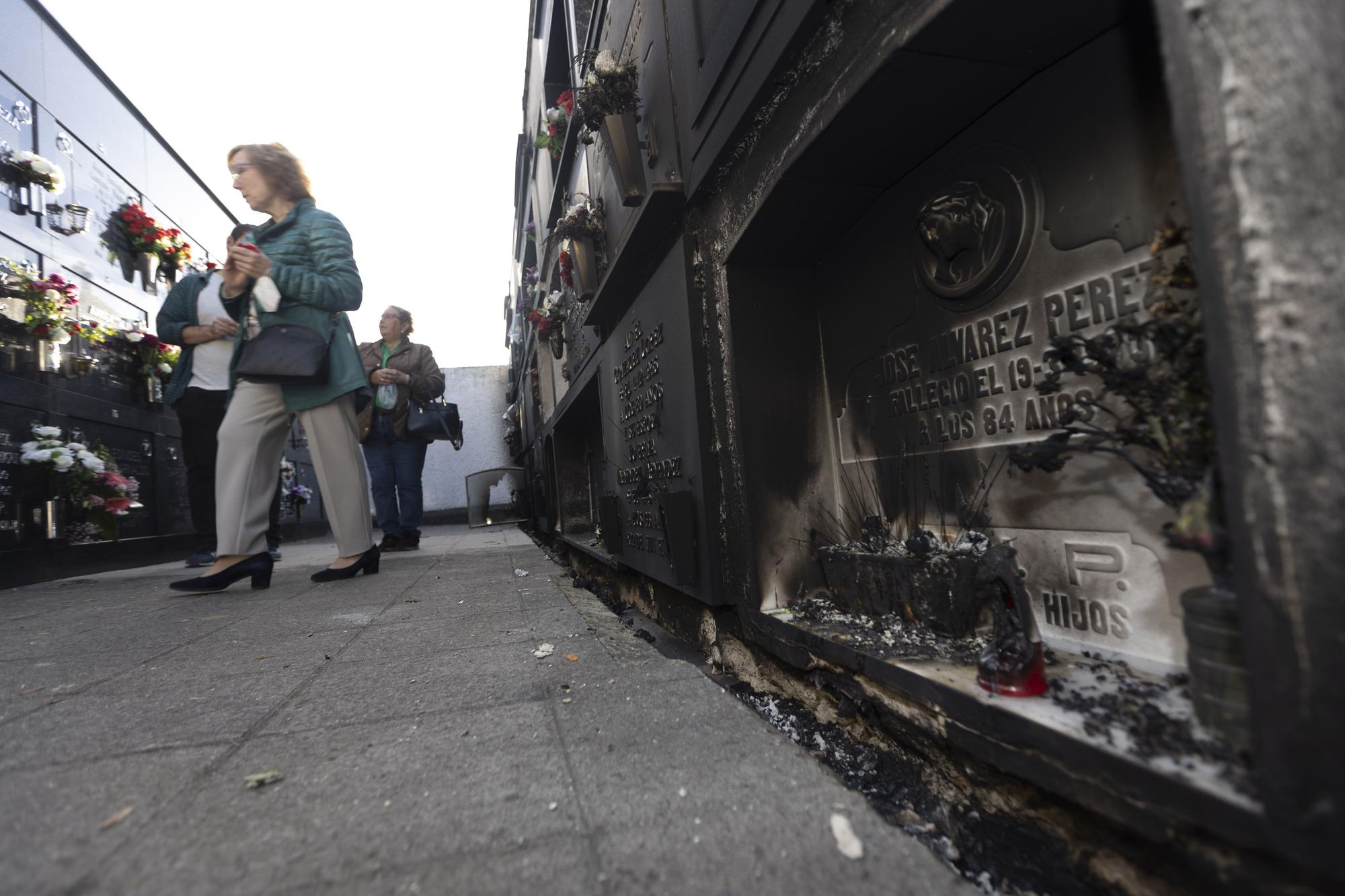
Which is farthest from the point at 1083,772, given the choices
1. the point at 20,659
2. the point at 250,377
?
the point at 250,377

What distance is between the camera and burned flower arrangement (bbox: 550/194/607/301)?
4.14 meters

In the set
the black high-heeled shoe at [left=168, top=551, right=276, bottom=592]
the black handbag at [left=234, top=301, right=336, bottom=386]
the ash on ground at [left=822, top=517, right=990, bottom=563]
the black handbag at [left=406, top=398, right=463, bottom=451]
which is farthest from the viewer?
the black handbag at [left=406, top=398, right=463, bottom=451]

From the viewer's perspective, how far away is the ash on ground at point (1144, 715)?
0.84m

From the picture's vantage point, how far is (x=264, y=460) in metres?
3.34

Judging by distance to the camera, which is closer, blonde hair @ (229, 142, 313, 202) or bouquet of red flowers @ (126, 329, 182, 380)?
blonde hair @ (229, 142, 313, 202)

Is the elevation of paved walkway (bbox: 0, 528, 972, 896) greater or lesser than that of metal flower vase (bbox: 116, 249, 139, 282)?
lesser

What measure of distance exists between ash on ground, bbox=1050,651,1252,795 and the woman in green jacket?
10.8 feet

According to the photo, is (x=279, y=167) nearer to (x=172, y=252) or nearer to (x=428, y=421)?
(x=428, y=421)

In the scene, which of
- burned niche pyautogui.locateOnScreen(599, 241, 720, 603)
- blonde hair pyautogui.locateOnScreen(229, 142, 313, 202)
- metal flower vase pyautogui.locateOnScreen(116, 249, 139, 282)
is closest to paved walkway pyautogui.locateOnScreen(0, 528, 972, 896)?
burned niche pyautogui.locateOnScreen(599, 241, 720, 603)

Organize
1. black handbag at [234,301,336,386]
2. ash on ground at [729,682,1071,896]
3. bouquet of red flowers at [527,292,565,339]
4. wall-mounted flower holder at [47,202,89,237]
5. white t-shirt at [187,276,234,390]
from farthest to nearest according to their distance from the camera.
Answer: bouquet of red flowers at [527,292,565,339]
wall-mounted flower holder at [47,202,89,237]
white t-shirt at [187,276,234,390]
black handbag at [234,301,336,386]
ash on ground at [729,682,1071,896]

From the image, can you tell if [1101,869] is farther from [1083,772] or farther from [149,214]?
[149,214]

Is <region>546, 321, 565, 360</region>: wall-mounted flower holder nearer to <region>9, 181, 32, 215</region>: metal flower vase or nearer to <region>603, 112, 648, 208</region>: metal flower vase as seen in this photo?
<region>603, 112, 648, 208</region>: metal flower vase

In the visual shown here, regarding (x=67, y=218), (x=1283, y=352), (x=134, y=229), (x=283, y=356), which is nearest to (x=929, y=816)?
(x=1283, y=352)

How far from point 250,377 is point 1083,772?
3.60 metres
